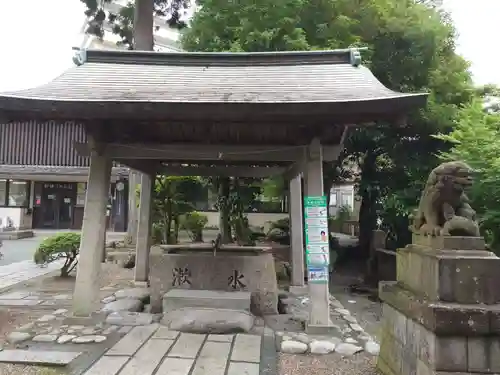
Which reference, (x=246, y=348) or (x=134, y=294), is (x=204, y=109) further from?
(x=134, y=294)

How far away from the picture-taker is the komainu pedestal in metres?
2.97

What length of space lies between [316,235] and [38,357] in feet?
12.4

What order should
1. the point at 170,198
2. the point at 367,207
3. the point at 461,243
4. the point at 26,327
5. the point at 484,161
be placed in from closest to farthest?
the point at 461,243, the point at 26,327, the point at 484,161, the point at 170,198, the point at 367,207

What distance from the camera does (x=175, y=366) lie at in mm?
4266

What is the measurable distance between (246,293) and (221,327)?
101 cm

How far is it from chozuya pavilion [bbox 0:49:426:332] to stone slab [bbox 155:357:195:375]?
78.6 inches

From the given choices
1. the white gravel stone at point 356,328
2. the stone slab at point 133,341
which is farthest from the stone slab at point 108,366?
the white gravel stone at point 356,328

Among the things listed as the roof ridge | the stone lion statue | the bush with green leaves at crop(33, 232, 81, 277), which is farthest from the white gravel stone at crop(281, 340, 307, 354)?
the bush with green leaves at crop(33, 232, 81, 277)

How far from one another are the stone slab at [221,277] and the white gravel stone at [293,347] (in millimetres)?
1601

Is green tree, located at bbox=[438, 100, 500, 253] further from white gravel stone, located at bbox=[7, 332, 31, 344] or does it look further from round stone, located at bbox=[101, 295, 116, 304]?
white gravel stone, located at bbox=[7, 332, 31, 344]

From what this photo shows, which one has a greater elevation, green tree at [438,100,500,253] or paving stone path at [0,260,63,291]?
green tree at [438,100,500,253]

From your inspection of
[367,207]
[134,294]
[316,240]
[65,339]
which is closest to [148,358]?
[65,339]

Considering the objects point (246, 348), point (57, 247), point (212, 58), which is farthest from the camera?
point (57, 247)

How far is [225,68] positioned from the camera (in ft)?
24.3
